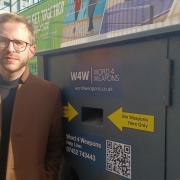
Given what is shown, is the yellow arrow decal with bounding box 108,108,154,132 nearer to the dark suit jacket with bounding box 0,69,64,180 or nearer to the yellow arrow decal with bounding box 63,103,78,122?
the yellow arrow decal with bounding box 63,103,78,122

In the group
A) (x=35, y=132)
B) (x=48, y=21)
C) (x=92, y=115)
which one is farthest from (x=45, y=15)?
(x=92, y=115)

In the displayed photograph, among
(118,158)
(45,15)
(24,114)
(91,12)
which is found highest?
(45,15)

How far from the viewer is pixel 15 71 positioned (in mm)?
1837

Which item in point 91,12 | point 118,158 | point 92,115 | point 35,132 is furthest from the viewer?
point 91,12

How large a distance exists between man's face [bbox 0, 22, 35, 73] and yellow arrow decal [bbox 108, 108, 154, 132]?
23.3 inches

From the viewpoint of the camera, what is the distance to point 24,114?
184 centimetres

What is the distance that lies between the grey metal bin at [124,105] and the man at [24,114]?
0.31ft

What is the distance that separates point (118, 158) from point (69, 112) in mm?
447

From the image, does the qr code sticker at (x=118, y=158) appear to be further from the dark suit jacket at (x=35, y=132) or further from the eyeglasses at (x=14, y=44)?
the eyeglasses at (x=14, y=44)

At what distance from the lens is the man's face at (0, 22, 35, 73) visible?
5.88 feet

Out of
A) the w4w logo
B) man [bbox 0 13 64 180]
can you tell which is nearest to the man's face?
man [bbox 0 13 64 180]

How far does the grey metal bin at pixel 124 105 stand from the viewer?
1.27 meters

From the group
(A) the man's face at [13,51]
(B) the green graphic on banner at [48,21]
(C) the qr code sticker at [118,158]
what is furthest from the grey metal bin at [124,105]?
(B) the green graphic on banner at [48,21]

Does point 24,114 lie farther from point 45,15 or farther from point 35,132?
point 45,15
